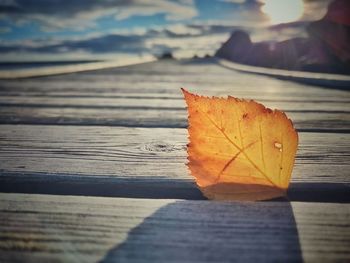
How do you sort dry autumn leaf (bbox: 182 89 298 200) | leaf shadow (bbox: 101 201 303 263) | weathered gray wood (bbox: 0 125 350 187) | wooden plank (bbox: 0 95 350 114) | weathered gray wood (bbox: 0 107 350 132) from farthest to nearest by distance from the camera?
wooden plank (bbox: 0 95 350 114)
weathered gray wood (bbox: 0 107 350 132)
weathered gray wood (bbox: 0 125 350 187)
dry autumn leaf (bbox: 182 89 298 200)
leaf shadow (bbox: 101 201 303 263)

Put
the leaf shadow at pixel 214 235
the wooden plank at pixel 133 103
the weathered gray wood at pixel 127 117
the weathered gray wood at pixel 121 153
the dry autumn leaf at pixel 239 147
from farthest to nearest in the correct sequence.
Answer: the wooden plank at pixel 133 103 < the weathered gray wood at pixel 127 117 < the weathered gray wood at pixel 121 153 < the dry autumn leaf at pixel 239 147 < the leaf shadow at pixel 214 235

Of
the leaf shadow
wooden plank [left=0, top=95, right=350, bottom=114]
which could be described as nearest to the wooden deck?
the leaf shadow

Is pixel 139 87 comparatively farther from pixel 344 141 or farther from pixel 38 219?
pixel 38 219

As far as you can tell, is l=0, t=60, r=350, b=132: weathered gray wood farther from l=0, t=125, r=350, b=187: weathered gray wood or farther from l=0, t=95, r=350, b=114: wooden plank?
l=0, t=125, r=350, b=187: weathered gray wood

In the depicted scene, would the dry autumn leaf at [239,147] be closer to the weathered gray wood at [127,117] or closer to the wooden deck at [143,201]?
the wooden deck at [143,201]

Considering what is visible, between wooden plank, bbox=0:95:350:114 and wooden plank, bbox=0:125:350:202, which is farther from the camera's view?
wooden plank, bbox=0:95:350:114

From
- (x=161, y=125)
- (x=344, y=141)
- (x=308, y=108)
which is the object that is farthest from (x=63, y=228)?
(x=308, y=108)

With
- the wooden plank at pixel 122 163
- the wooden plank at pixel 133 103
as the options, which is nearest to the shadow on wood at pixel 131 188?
the wooden plank at pixel 122 163
